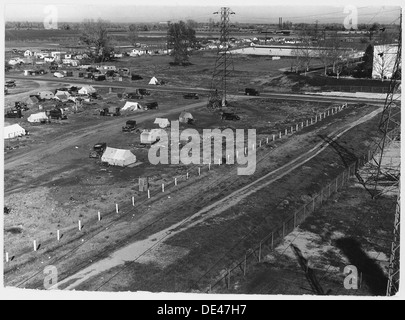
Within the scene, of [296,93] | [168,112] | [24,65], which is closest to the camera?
[168,112]

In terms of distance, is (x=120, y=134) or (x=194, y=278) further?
(x=120, y=134)

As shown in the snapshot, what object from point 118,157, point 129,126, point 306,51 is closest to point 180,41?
point 306,51

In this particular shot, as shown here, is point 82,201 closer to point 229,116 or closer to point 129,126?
point 129,126

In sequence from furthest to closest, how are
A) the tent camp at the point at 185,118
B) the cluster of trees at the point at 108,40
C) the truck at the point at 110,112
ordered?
1. the cluster of trees at the point at 108,40
2. the truck at the point at 110,112
3. the tent camp at the point at 185,118

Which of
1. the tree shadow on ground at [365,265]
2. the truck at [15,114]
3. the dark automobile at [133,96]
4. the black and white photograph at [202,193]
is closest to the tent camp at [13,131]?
the black and white photograph at [202,193]

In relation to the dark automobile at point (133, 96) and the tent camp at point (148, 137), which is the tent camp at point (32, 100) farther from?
the tent camp at point (148, 137)
